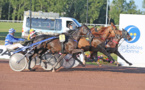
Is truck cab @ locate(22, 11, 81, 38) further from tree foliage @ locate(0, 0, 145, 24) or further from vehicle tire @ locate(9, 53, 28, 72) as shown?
tree foliage @ locate(0, 0, 145, 24)

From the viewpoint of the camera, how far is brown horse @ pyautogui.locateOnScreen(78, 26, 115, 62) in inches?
420

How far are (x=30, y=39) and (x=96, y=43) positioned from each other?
8.45ft

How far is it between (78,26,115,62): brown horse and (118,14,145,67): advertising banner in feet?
8.41

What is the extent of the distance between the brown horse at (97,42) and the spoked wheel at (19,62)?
7.02 ft

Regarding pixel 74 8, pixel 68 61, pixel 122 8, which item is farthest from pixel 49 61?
pixel 74 8

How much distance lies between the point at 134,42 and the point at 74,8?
38505 mm

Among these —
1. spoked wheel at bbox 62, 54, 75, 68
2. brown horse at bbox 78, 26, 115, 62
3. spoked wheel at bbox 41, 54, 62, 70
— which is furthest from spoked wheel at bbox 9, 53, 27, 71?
brown horse at bbox 78, 26, 115, 62

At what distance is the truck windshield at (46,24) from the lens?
64.0ft

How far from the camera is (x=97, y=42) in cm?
1109

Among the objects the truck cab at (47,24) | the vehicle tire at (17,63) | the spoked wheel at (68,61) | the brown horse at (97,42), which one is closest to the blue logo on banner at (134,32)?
the brown horse at (97,42)
